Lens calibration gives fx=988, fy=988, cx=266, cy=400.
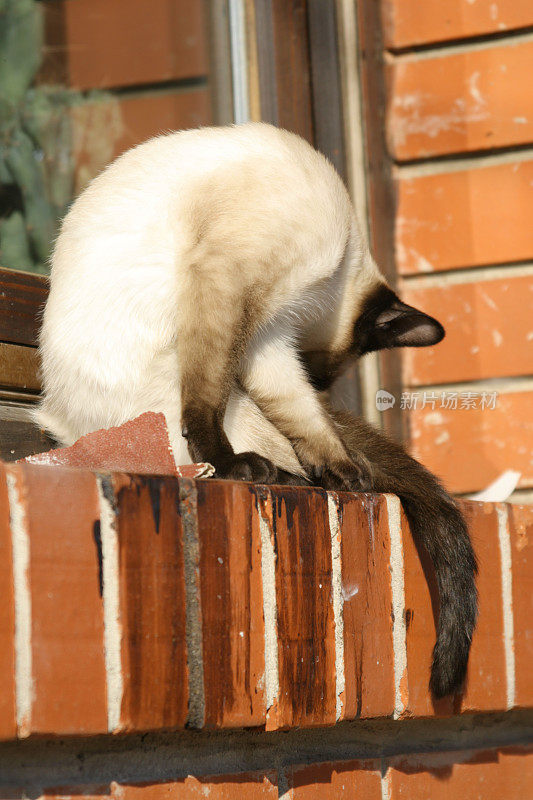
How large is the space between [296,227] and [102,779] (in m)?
0.92

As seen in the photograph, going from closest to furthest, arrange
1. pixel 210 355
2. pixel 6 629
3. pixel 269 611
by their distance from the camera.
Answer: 1. pixel 6 629
2. pixel 269 611
3. pixel 210 355

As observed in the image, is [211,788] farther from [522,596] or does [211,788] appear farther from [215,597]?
[522,596]

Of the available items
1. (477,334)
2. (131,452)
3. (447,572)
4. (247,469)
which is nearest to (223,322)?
(247,469)

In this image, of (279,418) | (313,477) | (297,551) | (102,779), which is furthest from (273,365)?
(102,779)

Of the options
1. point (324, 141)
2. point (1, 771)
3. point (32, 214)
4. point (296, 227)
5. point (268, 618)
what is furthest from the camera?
point (324, 141)

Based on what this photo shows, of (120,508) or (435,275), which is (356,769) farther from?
(435,275)

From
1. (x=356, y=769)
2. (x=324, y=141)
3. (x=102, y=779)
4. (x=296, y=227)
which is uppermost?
(x=324, y=141)

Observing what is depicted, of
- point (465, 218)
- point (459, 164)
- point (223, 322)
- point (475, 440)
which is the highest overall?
point (459, 164)

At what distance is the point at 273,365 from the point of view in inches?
62.5

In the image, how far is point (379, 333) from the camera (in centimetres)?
195

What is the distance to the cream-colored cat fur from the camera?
1390 millimetres

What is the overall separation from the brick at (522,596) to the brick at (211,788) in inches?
19.6

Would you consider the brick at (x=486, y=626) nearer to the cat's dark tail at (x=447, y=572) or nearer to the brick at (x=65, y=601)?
the cat's dark tail at (x=447, y=572)

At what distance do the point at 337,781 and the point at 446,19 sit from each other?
169cm
